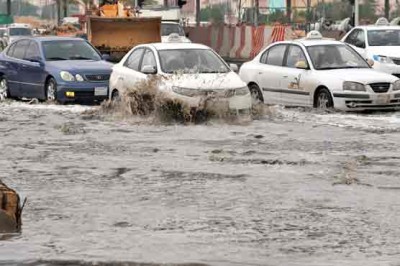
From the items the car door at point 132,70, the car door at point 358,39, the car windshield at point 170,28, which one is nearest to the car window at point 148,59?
the car door at point 132,70

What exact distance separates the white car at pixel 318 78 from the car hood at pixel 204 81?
6.06ft

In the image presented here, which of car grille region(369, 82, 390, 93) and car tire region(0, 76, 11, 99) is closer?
car grille region(369, 82, 390, 93)

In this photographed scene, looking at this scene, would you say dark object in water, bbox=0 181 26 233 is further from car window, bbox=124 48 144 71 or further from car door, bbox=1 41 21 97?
car door, bbox=1 41 21 97

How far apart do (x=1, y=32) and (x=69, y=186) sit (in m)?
47.1

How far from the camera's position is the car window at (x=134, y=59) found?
16672 millimetres

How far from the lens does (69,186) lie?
10.0 metres

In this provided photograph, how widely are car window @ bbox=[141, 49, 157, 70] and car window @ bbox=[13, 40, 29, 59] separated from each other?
4482mm

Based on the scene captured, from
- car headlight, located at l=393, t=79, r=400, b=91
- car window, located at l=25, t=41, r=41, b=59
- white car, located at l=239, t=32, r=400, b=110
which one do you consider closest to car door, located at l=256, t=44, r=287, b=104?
white car, located at l=239, t=32, r=400, b=110

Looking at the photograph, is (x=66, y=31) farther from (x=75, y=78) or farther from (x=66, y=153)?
(x=66, y=153)

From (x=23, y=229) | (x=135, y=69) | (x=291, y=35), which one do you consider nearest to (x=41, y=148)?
(x=135, y=69)

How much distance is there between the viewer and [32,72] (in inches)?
763

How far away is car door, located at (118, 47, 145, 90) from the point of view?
53.2 feet

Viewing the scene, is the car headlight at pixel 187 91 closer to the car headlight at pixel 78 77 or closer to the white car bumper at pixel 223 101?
the white car bumper at pixel 223 101

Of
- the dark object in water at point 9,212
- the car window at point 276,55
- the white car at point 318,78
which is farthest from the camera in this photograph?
the car window at point 276,55
